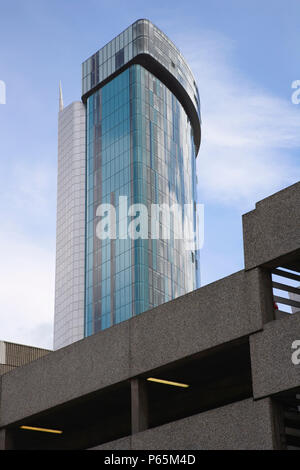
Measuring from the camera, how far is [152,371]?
21109 millimetres

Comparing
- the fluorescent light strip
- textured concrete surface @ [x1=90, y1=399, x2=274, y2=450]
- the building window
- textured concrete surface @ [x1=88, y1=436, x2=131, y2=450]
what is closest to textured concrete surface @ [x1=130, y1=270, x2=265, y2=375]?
the fluorescent light strip

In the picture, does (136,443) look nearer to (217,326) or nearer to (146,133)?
(217,326)

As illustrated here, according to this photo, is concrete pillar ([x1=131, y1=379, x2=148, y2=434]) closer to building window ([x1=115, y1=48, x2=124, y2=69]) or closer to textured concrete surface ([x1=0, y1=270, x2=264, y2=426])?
textured concrete surface ([x1=0, y1=270, x2=264, y2=426])

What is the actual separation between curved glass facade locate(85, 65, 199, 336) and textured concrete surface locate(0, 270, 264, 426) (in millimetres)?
89118

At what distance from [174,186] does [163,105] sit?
47.0ft

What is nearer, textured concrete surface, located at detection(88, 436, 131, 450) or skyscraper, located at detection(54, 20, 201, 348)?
textured concrete surface, located at detection(88, 436, 131, 450)

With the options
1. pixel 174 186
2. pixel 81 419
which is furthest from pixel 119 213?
pixel 81 419

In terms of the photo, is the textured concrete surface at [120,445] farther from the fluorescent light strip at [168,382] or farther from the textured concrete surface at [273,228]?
the textured concrete surface at [273,228]

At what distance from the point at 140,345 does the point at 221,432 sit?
4059 millimetres

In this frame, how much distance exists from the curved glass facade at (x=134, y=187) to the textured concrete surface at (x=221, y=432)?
309 feet

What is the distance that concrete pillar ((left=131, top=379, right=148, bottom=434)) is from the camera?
21172 mm

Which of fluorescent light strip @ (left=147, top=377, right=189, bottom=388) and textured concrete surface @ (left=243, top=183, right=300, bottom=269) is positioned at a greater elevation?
textured concrete surface @ (left=243, top=183, right=300, bottom=269)

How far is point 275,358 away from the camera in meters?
17.6

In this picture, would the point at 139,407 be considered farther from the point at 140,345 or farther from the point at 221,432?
the point at 221,432
